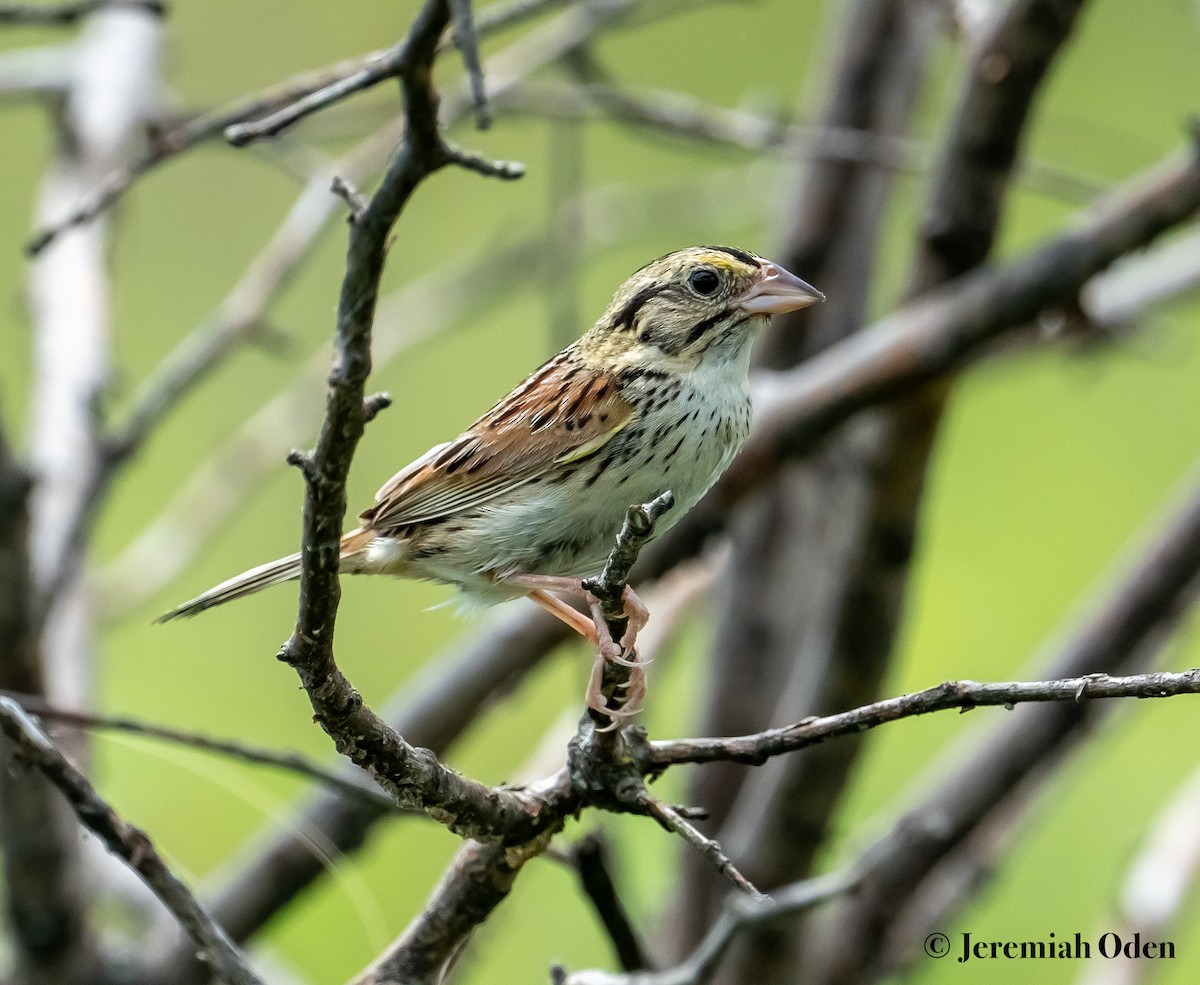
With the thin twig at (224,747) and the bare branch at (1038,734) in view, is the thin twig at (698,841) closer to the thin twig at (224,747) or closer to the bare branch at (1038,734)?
the thin twig at (224,747)

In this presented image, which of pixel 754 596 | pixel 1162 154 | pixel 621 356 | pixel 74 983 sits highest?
pixel 1162 154

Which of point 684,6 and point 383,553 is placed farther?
point 684,6

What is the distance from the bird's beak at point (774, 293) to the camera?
2908 millimetres

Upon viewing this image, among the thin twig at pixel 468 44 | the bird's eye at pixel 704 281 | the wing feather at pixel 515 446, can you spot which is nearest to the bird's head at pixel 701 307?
the bird's eye at pixel 704 281

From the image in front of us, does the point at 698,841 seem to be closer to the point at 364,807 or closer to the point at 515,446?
the point at 515,446

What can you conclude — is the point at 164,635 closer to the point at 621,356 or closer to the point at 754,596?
the point at 754,596

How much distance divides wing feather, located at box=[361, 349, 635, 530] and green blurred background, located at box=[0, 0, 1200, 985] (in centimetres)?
207

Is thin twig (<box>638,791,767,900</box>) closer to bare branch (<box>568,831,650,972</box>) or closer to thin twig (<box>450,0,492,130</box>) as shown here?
bare branch (<box>568,831,650,972</box>)

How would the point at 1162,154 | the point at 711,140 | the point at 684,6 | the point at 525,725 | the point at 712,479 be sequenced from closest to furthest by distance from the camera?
1. the point at 712,479
2. the point at 711,140
3. the point at 684,6
4. the point at 1162,154
5. the point at 525,725

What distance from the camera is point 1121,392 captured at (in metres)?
7.52

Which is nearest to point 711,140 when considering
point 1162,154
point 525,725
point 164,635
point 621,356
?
point 621,356

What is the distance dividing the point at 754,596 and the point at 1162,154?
3.20m

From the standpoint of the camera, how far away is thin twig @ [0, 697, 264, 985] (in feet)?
6.30

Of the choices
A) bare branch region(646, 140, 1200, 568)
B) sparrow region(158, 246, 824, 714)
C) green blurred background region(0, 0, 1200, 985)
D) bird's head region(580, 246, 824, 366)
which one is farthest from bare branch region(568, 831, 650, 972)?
green blurred background region(0, 0, 1200, 985)
